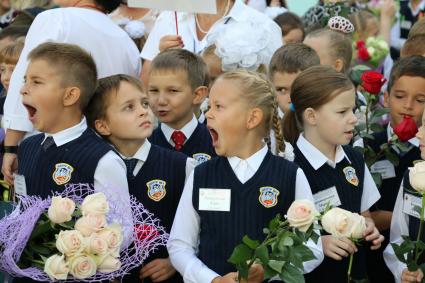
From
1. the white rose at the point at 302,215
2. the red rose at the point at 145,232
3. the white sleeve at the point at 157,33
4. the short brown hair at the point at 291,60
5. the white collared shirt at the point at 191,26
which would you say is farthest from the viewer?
the white sleeve at the point at 157,33

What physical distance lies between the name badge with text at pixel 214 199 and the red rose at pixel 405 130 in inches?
47.1

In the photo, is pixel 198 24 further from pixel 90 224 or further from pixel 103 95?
pixel 90 224

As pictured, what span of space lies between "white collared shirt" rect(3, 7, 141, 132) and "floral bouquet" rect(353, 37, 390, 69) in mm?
3182

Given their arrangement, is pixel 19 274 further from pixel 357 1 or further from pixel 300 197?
pixel 357 1

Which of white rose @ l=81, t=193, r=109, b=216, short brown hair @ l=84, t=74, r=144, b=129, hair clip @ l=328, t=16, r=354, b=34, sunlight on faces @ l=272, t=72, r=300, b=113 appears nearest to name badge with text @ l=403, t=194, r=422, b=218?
sunlight on faces @ l=272, t=72, r=300, b=113

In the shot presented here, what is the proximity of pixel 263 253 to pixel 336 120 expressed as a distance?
3.82ft

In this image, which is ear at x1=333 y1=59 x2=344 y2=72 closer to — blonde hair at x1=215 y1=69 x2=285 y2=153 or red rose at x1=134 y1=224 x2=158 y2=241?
blonde hair at x1=215 y1=69 x2=285 y2=153

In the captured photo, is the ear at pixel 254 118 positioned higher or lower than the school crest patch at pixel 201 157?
higher

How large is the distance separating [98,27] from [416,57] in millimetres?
1789

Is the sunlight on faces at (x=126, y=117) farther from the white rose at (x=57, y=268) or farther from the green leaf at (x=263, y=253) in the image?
the green leaf at (x=263, y=253)

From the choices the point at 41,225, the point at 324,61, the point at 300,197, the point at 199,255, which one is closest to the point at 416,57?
the point at 324,61

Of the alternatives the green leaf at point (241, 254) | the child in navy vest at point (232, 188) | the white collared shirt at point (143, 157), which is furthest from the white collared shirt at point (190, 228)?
the green leaf at point (241, 254)

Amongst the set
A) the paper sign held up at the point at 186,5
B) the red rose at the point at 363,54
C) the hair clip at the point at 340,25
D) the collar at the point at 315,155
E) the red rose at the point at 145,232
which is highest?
the paper sign held up at the point at 186,5

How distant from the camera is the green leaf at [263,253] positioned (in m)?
3.33
